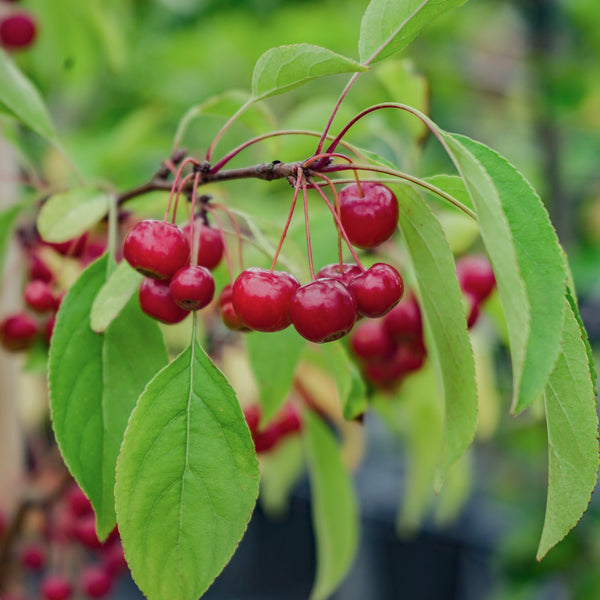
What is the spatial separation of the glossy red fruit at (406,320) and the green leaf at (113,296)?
1.52ft

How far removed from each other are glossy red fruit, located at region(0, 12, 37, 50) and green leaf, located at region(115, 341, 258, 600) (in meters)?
1.06

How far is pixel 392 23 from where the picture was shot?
70cm

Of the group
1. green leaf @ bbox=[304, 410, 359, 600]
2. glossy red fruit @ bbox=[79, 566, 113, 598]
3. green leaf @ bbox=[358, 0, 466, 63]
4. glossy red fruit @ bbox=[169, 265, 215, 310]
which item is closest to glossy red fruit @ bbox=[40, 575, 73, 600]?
glossy red fruit @ bbox=[79, 566, 113, 598]

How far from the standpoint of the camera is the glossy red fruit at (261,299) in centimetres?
70

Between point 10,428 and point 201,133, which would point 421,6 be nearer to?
point 10,428

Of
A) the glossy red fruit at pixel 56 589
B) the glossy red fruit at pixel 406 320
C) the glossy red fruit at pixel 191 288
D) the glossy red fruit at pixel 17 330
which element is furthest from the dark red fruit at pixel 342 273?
the glossy red fruit at pixel 56 589

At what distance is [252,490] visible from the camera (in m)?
0.67

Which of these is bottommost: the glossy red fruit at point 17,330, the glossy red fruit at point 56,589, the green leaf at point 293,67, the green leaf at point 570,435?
the glossy red fruit at point 56,589

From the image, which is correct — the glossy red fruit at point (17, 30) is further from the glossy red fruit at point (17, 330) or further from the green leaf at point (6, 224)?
the glossy red fruit at point (17, 330)

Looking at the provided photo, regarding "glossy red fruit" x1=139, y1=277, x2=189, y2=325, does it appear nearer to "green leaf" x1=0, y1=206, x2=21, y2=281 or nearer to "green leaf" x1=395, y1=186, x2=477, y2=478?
"green leaf" x1=395, y1=186, x2=477, y2=478

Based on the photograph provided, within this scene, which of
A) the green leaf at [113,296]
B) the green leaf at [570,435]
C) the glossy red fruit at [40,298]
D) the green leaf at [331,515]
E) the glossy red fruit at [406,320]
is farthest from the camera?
the green leaf at [331,515]

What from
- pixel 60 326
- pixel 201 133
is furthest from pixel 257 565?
pixel 60 326

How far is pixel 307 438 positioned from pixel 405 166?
0.50 meters

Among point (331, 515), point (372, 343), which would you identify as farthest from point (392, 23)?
point (331, 515)
